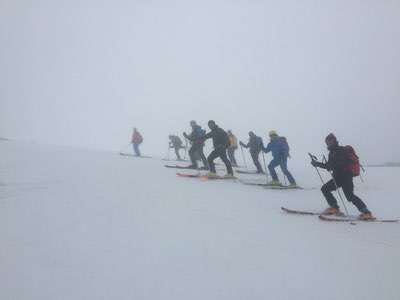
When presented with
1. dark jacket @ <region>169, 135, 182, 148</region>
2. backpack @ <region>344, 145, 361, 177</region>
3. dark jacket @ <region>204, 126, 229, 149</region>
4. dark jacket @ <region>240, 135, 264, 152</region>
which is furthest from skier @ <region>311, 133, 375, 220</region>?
dark jacket @ <region>169, 135, 182, 148</region>

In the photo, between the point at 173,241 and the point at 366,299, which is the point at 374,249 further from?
the point at 173,241

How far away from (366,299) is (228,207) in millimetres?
4451

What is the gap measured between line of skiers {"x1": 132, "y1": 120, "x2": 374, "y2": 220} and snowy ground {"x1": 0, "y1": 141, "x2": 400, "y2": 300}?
83cm

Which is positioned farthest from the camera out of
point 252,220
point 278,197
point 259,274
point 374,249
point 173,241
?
point 278,197

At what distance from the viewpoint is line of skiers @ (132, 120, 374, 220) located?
8.08m

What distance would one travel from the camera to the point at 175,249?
5258 millimetres

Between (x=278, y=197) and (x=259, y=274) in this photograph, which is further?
(x=278, y=197)

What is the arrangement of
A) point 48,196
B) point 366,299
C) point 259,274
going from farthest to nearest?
1. point 48,196
2. point 259,274
3. point 366,299

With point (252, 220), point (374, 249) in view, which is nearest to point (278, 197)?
point (252, 220)

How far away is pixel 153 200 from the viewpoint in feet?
27.6

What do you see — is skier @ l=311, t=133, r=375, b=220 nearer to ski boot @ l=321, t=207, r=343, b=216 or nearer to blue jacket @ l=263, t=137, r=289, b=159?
ski boot @ l=321, t=207, r=343, b=216

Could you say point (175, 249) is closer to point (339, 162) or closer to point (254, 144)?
point (339, 162)

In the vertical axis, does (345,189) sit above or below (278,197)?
above

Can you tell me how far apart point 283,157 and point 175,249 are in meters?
8.00
